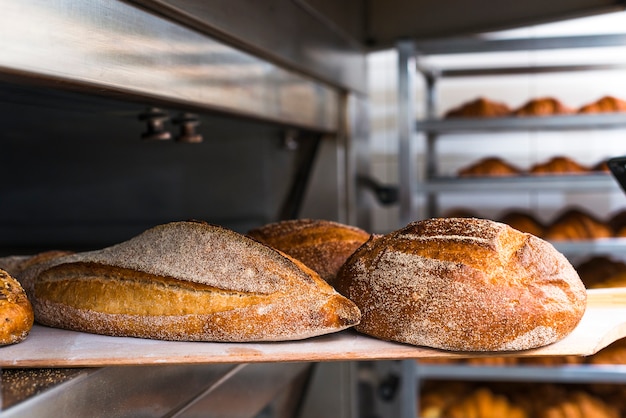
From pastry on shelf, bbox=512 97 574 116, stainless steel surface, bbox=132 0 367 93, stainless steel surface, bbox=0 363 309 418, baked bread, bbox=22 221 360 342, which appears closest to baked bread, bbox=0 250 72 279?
baked bread, bbox=22 221 360 342

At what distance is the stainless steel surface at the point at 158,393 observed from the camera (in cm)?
80

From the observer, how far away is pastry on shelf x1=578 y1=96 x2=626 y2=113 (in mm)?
2680

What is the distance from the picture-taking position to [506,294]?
89 centimetres

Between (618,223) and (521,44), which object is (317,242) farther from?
(618,223)

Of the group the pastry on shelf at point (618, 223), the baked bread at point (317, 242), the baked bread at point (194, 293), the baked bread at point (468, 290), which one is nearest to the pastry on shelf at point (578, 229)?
the pastry on shelf at point (618, 223)

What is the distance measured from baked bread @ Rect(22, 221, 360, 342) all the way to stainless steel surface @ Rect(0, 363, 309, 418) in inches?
3.0

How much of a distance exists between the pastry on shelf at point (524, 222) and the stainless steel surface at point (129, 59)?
1.45 m

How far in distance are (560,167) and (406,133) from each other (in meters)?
0.67

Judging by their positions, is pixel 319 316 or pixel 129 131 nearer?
pixel 319 316

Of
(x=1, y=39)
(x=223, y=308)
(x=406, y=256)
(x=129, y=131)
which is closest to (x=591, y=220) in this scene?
(x=129, y=131)

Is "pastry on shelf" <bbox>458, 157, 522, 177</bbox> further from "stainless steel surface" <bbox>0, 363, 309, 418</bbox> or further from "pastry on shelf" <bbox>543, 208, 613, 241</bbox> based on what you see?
"stainless steel surface" <bbox>0, 363, 309, 418</bbox>

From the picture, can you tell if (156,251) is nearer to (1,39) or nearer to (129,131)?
(1,39)

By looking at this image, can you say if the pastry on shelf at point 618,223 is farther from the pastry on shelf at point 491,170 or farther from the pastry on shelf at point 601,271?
the pastry on shelf at point 491,170

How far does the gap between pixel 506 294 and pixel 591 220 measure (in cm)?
201
